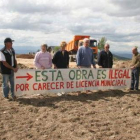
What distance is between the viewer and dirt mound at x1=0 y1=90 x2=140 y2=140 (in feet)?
16.2

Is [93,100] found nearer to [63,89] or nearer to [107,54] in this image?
[63,89]

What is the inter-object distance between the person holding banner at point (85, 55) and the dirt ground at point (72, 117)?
1089 mm

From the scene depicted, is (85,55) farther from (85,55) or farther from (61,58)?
(61,58)

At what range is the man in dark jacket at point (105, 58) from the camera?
8852 millimetres

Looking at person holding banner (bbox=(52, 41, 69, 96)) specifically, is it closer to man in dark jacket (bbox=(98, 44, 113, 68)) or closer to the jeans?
man in dark jacket (bbox=(98, 44, 113, 68))

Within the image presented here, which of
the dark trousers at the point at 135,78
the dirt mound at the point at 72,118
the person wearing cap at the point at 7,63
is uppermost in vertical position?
the person wearing cap at the point at 7,63

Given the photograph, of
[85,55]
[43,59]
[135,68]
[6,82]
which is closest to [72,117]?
[6,82]

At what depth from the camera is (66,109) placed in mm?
6668

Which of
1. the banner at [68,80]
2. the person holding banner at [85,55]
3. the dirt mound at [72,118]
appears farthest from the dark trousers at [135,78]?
the person holding banner at [85,55]

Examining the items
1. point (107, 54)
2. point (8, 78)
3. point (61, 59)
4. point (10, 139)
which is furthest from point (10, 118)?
point (107, 54)

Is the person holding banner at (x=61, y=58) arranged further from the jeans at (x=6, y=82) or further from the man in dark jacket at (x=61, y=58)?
the jeans at (x=6, y=82)

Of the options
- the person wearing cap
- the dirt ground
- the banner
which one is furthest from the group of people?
the dirt ground

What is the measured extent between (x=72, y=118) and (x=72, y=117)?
0.11 meters

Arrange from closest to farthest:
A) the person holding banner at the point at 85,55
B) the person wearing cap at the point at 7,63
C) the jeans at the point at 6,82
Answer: the person wearing cap at the point at 7,63, the jeans at the point at 6,82, the person holding banner at the point at 85,55
